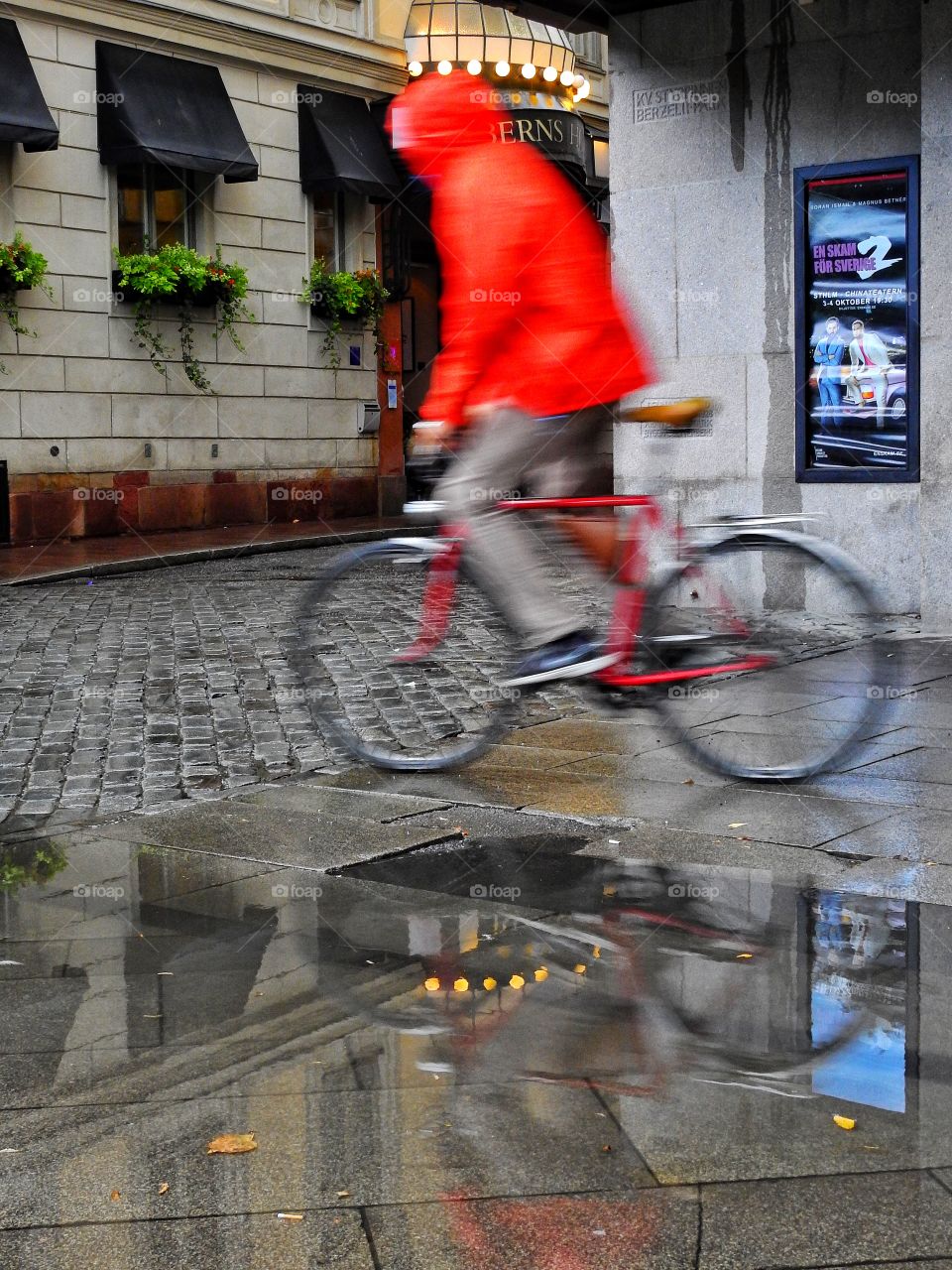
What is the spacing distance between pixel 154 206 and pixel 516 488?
623 inches

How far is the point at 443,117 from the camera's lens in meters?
5.61

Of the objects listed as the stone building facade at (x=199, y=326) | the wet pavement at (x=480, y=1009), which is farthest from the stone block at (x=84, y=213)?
the wet pavement at (x=480, y=1009)

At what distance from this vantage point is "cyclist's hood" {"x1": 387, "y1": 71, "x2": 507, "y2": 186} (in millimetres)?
5582

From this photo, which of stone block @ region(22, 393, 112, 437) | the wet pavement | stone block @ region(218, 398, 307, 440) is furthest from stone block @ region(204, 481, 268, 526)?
the wet pavement

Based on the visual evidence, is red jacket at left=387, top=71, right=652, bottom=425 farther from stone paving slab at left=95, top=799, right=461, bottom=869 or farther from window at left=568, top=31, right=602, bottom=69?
window at left=568, top=31, right=602, bottom=69

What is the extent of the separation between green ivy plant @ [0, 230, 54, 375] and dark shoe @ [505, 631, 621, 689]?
45.0 ft

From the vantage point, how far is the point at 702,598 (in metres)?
5.79

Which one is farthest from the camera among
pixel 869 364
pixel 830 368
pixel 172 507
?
pixel 172 507

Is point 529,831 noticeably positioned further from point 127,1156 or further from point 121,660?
point 121,660

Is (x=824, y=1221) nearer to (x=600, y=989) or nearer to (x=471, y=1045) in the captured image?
(x=471, y=1045)

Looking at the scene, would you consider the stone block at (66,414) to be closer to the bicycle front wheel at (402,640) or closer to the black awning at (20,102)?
the black awning at (20,102)

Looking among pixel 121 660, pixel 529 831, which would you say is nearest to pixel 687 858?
pixel 529 831

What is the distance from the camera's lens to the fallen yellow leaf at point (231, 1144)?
2.94 meters

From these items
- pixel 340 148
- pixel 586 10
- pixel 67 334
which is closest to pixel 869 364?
pixel 586 10
